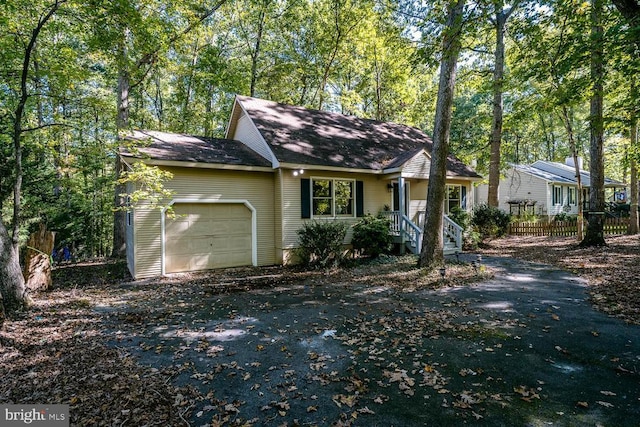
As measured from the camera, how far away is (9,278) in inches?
245

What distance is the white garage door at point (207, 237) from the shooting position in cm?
1027

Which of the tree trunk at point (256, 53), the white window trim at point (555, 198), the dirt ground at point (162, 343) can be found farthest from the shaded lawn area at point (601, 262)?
the tree trunk at point (256, 53)

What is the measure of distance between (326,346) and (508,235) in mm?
17354

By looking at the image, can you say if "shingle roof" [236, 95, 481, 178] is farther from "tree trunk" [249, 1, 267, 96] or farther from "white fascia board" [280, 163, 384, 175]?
"tree trunk" [249, 1, 267, 96]

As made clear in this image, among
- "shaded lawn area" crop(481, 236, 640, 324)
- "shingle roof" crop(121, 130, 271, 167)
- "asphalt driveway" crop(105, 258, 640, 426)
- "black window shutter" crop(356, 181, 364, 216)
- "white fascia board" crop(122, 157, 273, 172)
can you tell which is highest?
"shingle roof" crop(121, 130, 271, 167)

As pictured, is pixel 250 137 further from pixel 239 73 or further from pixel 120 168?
pixel 239 73

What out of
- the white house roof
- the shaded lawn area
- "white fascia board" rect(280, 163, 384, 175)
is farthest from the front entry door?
A: the white house roof

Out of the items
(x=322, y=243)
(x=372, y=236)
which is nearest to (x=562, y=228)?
(x=372, y=236)

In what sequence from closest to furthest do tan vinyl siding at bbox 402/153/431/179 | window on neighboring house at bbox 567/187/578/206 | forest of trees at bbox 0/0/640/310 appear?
forest of trees at bbox 0/0/640/310 → tan vinyl siding at bbox 402/153/431/179 → window on neighboring house at bbox 567/187/578/206

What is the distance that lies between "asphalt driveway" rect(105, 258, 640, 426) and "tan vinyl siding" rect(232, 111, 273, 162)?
6.26 m

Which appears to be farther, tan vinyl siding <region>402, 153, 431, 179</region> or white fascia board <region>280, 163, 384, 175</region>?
tan vinyl siding <region>402, 153, 431, 179</region>

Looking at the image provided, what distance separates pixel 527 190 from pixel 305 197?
23204 millimetres

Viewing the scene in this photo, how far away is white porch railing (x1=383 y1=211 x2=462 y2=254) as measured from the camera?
1226 centimetres

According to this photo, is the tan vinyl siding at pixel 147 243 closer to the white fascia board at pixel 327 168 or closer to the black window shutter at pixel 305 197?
the white fascia board at pixel 327 168
